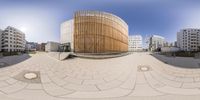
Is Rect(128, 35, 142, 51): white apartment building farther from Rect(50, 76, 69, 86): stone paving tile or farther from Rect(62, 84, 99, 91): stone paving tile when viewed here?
Rect(62, 84, 99, 91): stone paving tile

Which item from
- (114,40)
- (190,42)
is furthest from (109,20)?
(190,42)

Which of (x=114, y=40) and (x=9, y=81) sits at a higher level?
(x=114, y=40)

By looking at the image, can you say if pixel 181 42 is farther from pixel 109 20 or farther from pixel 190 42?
pixel 109 20

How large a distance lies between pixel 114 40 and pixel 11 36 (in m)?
48.2

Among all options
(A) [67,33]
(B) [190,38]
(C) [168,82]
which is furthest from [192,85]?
(B) [190,38]

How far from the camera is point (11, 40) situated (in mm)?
49906

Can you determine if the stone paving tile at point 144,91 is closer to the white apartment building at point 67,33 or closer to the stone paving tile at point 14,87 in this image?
the stone paving tile at point 14,87

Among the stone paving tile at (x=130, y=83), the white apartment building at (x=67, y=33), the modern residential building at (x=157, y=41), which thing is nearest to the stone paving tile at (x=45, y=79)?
the stone paving tile at (x=130, y=83)

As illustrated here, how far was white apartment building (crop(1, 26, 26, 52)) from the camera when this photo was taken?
4691cm

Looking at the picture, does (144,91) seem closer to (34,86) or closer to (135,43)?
(34,86)

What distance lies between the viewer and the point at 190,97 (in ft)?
11.6

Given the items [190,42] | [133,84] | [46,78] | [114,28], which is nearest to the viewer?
[133,84]

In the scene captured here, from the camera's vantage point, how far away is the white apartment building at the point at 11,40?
46.9m

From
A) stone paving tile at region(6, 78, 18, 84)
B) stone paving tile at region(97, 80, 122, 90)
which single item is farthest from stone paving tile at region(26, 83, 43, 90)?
stone paving tile at region(97, 80, 122, 90)
